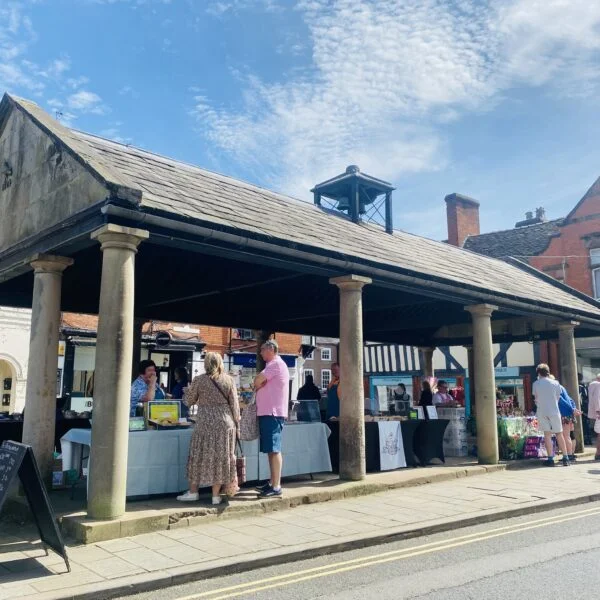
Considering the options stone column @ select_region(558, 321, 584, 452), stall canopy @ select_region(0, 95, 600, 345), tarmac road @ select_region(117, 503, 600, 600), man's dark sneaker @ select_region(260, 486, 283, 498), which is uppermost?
stall canopy @ select_region(0, 95, 600, 345)

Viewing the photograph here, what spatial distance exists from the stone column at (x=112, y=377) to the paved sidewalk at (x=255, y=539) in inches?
20.2

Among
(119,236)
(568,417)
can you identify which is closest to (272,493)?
(119,236)

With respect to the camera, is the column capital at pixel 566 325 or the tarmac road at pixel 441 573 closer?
the tarmac road at pixel 441 573

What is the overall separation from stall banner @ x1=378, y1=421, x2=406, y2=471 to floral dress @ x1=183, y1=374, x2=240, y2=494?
3603 millimetres

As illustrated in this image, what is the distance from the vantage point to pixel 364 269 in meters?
8.58

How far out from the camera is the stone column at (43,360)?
735cm

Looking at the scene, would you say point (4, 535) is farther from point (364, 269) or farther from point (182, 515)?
point (364, 269)

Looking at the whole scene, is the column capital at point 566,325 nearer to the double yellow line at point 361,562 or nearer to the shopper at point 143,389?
the double yellow line at point 361,562

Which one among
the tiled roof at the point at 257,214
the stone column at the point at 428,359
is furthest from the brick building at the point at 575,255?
the tiled roof at the point at 257,214

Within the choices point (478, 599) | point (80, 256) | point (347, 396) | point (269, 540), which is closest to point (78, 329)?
point (80, 256)

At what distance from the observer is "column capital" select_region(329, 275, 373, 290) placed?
8.59 m

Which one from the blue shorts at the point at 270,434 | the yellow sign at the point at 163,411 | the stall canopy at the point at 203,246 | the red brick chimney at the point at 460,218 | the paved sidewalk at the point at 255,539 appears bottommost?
the paved sidewalk at the point at 255,539

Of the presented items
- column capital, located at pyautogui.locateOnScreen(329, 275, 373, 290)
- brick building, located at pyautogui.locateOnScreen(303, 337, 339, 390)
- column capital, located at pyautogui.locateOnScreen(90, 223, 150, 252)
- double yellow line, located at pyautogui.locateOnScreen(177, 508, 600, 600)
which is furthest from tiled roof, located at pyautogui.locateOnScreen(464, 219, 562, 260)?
Result: column capital, located at pyautogui.locateOnScreen(90, 223, 150, 252)

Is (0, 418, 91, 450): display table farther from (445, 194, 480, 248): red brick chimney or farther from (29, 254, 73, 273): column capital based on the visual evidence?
(445, 194, 480, 248): red brick chimney
